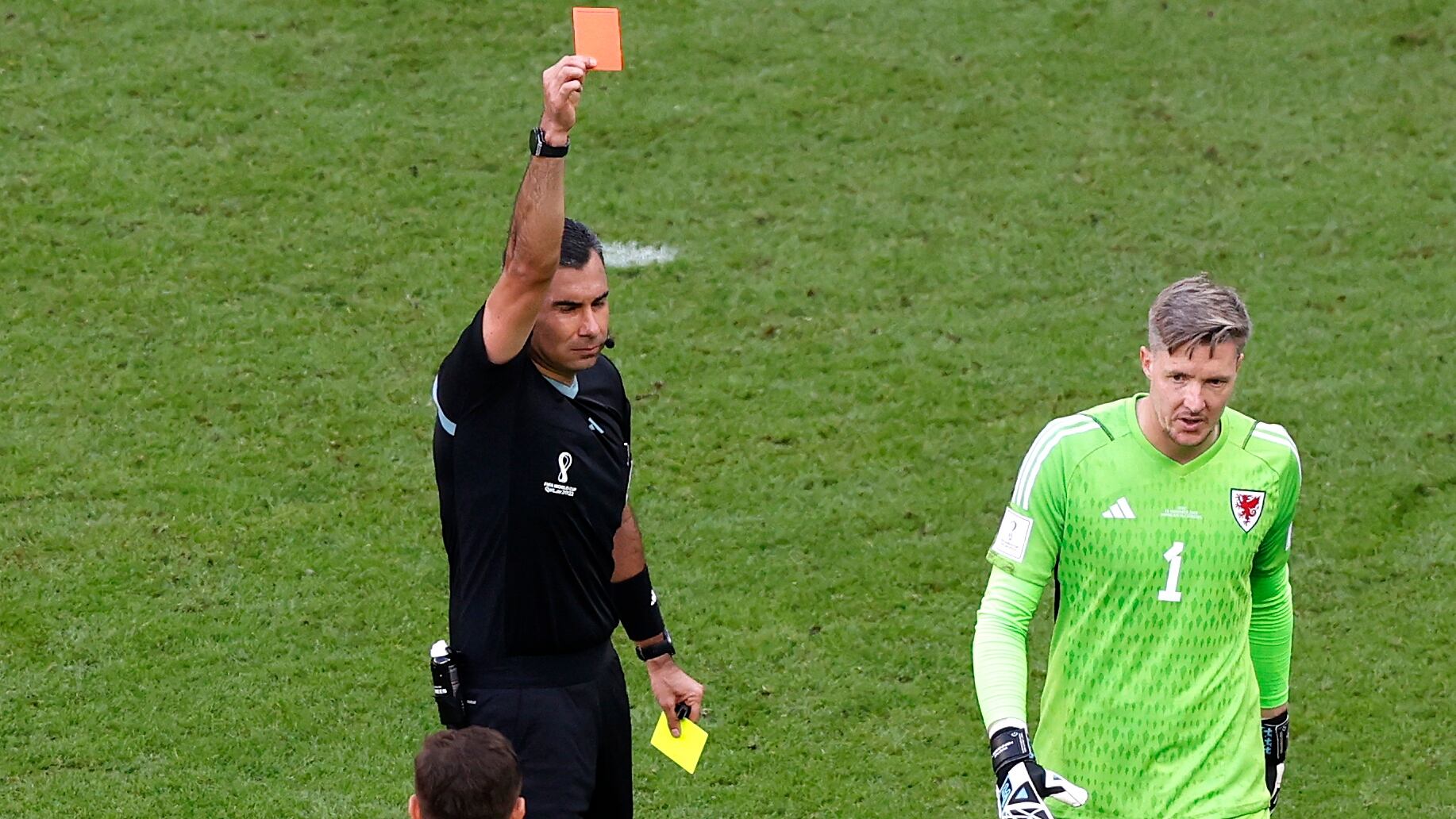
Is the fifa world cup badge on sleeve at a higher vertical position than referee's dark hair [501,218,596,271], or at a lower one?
Result: lower

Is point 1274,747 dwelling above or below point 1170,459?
below

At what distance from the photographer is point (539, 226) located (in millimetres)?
3729

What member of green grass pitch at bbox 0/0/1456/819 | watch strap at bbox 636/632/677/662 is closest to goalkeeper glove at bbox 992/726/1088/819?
watch strap at bbox 636/632/677/662

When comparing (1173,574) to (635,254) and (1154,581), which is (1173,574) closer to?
(1154,581)

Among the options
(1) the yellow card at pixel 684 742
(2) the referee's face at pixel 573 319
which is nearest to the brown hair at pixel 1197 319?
(2) the referee's face at pixel 573 319

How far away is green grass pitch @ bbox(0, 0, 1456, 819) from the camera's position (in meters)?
6.36

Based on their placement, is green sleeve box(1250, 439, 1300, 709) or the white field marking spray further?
the white field marking spray

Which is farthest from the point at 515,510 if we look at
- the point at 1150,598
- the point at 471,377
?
the point at 1150,598

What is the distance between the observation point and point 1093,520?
3939mm

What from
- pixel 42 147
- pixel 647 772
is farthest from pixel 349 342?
pixel 647 772

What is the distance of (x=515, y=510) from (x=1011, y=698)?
1.21 meters

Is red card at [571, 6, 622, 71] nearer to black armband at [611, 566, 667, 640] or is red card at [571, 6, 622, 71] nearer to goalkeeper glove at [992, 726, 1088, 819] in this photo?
black armband at [611, 566, 667, 640]

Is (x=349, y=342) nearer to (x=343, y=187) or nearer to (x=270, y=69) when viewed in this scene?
(x=343, y=187)

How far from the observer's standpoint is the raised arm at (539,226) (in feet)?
12.1
